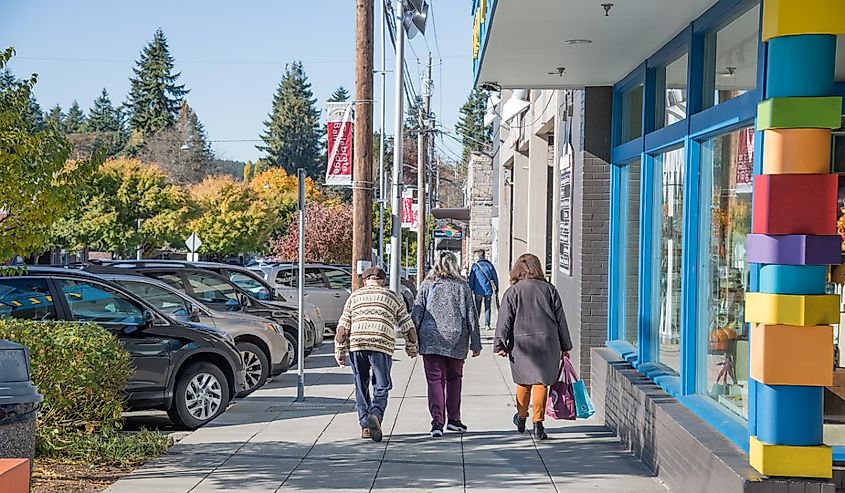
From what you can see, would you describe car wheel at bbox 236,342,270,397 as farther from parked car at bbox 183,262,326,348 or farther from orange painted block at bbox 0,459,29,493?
orange painted block at bbox 0,459,29,493

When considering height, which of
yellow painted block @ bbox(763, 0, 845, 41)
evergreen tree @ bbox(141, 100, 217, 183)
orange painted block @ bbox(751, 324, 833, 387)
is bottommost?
orange painted block @ bbox(751, 324, 833, 387)

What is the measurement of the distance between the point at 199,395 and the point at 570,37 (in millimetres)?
5450

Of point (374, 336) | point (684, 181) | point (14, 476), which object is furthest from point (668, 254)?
point (14, 476)

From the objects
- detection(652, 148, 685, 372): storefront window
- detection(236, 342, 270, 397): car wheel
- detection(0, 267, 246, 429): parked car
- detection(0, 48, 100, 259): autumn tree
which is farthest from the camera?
detection(236, 342, 270, 397): car wheel

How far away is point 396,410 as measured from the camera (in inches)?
476

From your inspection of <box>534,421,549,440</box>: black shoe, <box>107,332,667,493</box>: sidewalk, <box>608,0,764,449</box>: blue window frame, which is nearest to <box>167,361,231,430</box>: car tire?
<box>107,332,667,493</box>: sidewalk

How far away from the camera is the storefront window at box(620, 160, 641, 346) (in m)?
10.6

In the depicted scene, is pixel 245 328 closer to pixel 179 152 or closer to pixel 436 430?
pixel 436 430

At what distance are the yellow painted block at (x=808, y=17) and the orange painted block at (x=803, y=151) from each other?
1.69 ft

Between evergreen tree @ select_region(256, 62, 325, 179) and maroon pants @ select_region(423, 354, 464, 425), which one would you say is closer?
maroon pants @ select_region(423, 354, 464, 425)

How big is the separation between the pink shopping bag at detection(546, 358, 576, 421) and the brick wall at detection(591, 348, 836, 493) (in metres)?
0.41

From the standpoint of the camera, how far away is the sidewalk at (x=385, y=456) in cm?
814

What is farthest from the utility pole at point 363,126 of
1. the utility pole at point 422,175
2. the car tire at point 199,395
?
the utility pole at point 422,175

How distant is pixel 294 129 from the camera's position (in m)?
110
